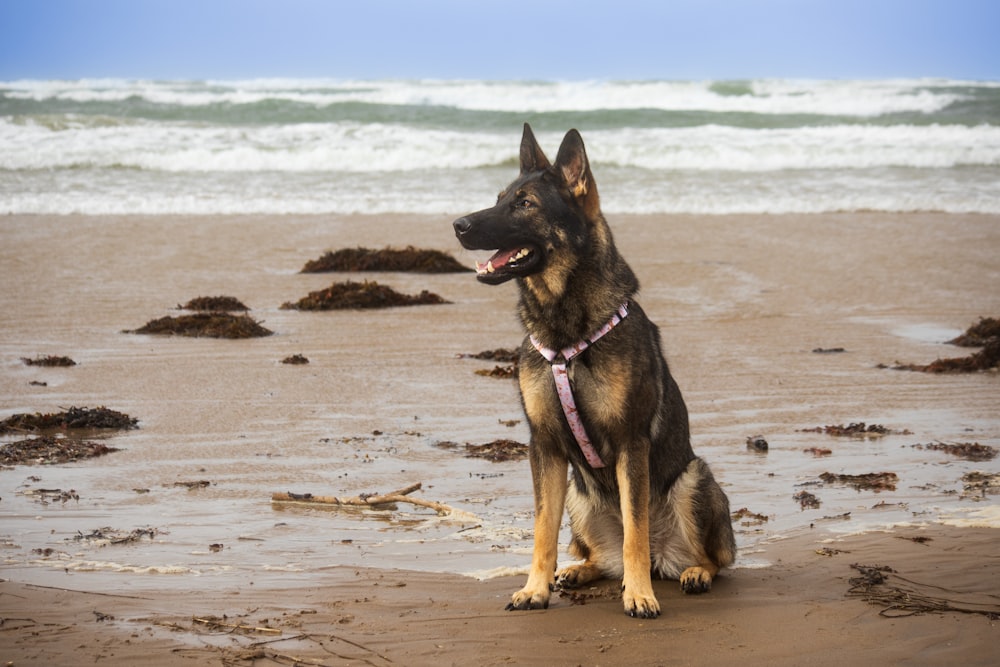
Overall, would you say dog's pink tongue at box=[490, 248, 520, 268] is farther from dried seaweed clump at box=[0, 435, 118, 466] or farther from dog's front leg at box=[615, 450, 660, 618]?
dried seaweed clump at box=[0, 435, 118, 466]

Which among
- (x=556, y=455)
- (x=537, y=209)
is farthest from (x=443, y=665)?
(x=537, y=209)

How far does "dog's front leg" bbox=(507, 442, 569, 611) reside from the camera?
4.45 meters

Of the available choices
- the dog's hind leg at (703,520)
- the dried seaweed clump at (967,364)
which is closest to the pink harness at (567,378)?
the dog's hind leg at (703,520)

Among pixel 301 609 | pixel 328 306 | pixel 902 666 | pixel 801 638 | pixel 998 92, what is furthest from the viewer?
pixel 998 92

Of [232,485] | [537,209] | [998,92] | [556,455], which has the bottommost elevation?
[232,485]

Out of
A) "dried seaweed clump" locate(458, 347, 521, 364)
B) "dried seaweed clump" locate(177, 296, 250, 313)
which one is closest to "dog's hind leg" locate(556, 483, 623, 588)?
"dried seaweed clump" locate(458, 347, 521, 364)

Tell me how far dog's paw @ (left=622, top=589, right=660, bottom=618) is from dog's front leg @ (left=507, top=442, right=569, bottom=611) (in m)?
0.36

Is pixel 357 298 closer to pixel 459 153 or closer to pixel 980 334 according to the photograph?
pixel 980 334

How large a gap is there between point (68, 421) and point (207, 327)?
3442mm

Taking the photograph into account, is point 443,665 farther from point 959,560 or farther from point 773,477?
point 773,477

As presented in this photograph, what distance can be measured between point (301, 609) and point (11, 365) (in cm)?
634

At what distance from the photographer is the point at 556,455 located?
4477mm

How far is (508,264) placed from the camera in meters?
4.40

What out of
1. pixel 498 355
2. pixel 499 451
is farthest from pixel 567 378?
pixel 498 355
